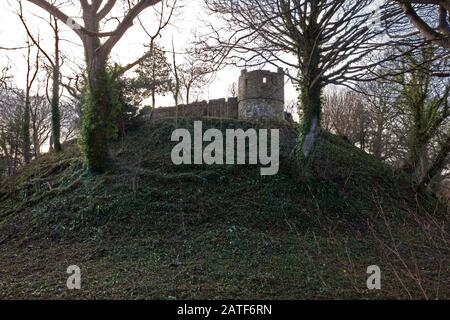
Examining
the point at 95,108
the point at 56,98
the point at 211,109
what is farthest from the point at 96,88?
the point at 211,109

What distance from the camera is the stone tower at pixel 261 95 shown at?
66.1 feet

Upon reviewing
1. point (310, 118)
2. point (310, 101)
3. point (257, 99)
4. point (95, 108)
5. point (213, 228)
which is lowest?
point (213, 228)

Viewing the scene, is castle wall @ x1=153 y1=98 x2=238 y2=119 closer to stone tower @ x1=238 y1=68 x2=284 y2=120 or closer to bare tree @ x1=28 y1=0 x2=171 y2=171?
stone tower @ x1=238 y1=68 x2=284 y2=120

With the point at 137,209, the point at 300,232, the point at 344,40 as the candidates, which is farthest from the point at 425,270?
the point at 137,209

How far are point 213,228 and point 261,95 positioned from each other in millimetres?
11894

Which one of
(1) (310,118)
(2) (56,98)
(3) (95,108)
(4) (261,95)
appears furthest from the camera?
(4) (261,95)

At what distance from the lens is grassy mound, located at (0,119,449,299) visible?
235 inches

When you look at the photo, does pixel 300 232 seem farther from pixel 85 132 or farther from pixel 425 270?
pixel 85 132

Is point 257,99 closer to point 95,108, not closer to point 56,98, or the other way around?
point 56,98

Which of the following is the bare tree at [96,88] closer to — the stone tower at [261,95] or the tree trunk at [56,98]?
the tree trunk at [56,98]

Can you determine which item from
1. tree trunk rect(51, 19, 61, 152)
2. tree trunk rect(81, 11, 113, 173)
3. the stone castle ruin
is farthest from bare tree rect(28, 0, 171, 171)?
the stone castle ruin

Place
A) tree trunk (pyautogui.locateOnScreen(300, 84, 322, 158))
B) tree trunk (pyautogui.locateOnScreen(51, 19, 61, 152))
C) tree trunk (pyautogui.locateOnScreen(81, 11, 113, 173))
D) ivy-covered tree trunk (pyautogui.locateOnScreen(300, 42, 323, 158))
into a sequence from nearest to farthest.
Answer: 1. ivy-covered tree trunk (pyautogui.locateOnScreen(300, 42, 323, 158))
2. tree trunk (pyautogui.locateOnScreen(300, 84, 322, 158))
3. tree trunk (pyautogui.locateOnScreen(81, 11, 113, 173))
4. tree trunk (pyautogui.locateOnScreen(51, 19, 61, 152))

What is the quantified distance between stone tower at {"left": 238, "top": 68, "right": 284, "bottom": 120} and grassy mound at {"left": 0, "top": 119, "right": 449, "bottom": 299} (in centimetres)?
399

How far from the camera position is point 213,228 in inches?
375
